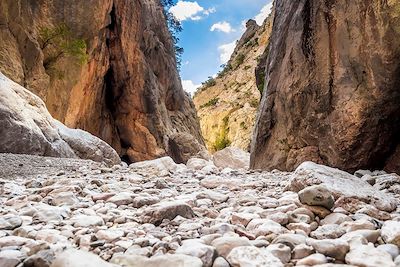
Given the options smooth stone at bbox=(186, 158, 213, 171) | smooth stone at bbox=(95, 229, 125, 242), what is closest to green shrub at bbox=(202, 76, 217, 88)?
smooth stone at bbox=(186, 158, 213, 171)

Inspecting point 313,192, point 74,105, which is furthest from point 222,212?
point 74,105

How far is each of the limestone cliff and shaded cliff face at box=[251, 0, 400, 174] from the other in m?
19.0

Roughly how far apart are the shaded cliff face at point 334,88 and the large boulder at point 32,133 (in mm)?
3933

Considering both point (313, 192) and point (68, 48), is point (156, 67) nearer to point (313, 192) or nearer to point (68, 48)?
point (68, 48)

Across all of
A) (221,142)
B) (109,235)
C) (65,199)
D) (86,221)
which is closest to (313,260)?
(109,235)

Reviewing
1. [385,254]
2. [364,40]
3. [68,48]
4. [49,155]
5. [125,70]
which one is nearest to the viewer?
[385,254]

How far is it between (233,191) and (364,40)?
324 centimetres

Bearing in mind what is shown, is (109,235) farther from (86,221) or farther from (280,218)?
(280,218)

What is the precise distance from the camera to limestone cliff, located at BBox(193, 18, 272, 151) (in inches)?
1152

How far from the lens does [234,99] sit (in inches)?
1258

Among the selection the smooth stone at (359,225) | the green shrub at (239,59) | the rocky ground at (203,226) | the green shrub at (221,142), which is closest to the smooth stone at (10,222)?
the rocky ground at (203,226)

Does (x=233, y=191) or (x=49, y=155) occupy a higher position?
(x=49, y=155)

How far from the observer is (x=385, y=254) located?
1.49 m

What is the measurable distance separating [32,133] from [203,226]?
179 inches
